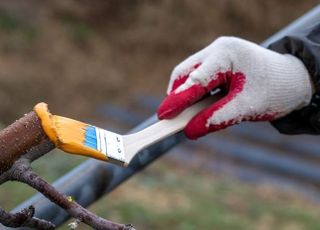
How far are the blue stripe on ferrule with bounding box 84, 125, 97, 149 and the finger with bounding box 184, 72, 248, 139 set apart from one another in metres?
0.29

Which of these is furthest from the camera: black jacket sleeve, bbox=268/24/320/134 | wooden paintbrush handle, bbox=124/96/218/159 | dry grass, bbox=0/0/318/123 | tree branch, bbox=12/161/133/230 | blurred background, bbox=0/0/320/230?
dry grass, bbox=0/0/318/123

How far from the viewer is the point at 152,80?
8.54m

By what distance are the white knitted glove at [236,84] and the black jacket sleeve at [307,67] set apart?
0.02 meters

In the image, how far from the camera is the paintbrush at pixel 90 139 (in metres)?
0.74

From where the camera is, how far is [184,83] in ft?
3.55

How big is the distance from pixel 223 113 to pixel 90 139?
0.35m

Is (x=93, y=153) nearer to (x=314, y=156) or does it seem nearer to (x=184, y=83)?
(x=184, y=83)

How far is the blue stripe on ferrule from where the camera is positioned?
783 millimetres

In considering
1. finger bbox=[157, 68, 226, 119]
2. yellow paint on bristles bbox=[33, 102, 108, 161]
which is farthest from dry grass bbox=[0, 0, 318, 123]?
yellow paint on bristles bbox=[33, 102, 108, 161]

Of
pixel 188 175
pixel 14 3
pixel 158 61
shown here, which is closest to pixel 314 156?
pixel 188 175

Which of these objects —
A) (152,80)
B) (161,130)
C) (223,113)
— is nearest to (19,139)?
(161,130)

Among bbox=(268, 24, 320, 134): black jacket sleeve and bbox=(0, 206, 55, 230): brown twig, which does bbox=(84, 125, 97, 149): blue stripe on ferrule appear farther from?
bbox=(268, 24, 320, 134): black jacket sleeve

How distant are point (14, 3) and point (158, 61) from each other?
207cm

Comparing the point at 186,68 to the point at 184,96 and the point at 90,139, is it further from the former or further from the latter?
the point at 90,139
